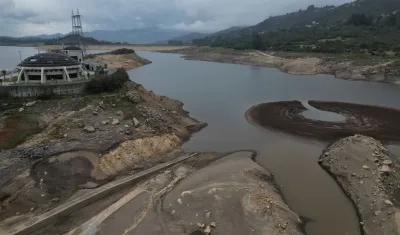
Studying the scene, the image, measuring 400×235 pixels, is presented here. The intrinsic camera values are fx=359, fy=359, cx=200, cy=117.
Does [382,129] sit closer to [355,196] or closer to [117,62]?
[355,196]

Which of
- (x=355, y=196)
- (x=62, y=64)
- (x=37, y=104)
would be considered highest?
(x=62, y=64)

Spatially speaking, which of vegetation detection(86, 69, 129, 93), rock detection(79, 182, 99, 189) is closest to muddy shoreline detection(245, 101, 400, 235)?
vegetation detection(86, 69, 129, 93)

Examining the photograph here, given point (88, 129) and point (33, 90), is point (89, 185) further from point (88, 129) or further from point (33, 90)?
point (33, 90)

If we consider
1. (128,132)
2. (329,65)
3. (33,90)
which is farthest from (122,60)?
(128,132)

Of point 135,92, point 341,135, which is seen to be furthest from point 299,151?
point 135,92

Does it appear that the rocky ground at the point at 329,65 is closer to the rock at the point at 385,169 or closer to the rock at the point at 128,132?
the rock at the point at 385,169

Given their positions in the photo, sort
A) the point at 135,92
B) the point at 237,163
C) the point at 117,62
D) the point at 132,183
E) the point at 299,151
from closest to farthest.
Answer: the point at 132,183
the point at 237,163
the point at 299,151
the point at 135,92
the point at 117,62
